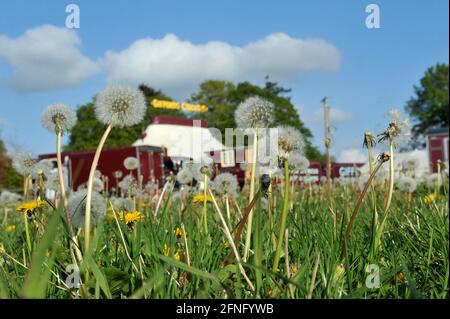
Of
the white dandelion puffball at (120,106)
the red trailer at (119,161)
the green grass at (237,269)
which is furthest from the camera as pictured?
the red trailer at (119,161)

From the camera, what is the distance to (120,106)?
1.66 m

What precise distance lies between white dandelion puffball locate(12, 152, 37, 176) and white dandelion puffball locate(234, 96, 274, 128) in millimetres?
1442

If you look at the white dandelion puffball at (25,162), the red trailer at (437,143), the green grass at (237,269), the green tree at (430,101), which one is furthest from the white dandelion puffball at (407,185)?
the green tree at (430,101)

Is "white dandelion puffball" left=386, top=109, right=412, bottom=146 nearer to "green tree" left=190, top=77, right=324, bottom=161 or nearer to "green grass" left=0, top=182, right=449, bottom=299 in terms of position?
"green grass" left=0, top=182, right=449, bottom=299

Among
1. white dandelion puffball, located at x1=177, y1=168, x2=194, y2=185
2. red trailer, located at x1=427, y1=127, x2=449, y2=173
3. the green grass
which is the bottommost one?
the green grass

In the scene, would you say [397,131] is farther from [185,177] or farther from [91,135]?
[91,135]

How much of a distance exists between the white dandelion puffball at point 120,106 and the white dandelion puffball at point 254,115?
Result: 298mm

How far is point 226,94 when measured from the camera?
48656 mm

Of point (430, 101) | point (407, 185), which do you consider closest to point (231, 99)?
point (430, 101)

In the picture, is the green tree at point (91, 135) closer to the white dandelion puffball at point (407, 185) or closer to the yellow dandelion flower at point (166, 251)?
the white dandelion puffball at point (407, 185)

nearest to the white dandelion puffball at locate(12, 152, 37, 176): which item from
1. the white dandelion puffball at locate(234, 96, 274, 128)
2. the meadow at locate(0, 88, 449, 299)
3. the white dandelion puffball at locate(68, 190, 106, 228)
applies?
the meadow at locate(0, 88, 449, 299)

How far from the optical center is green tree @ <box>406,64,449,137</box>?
55500 mm

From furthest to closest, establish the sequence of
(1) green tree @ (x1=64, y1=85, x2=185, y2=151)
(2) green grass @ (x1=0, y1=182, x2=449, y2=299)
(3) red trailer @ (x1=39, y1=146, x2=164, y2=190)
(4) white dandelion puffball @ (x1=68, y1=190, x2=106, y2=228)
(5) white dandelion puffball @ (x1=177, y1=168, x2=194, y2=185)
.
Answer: (1) green tree @ (x1=64, y1=85, x2=185, y2=151)
(3) red trailer @ (x1=39, y1=146, x2=164, y2=190)
(5) white dandelion puffball @ (x1=177, y1=168, x2=194, y2=185)
(4) white dandelion puffball @ (x1=68, y1=190, x2=106, y2=228)
(2) green grass @ (x1=0, y1=182, x2=449, y2=299)

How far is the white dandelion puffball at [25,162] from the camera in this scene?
109 inches
